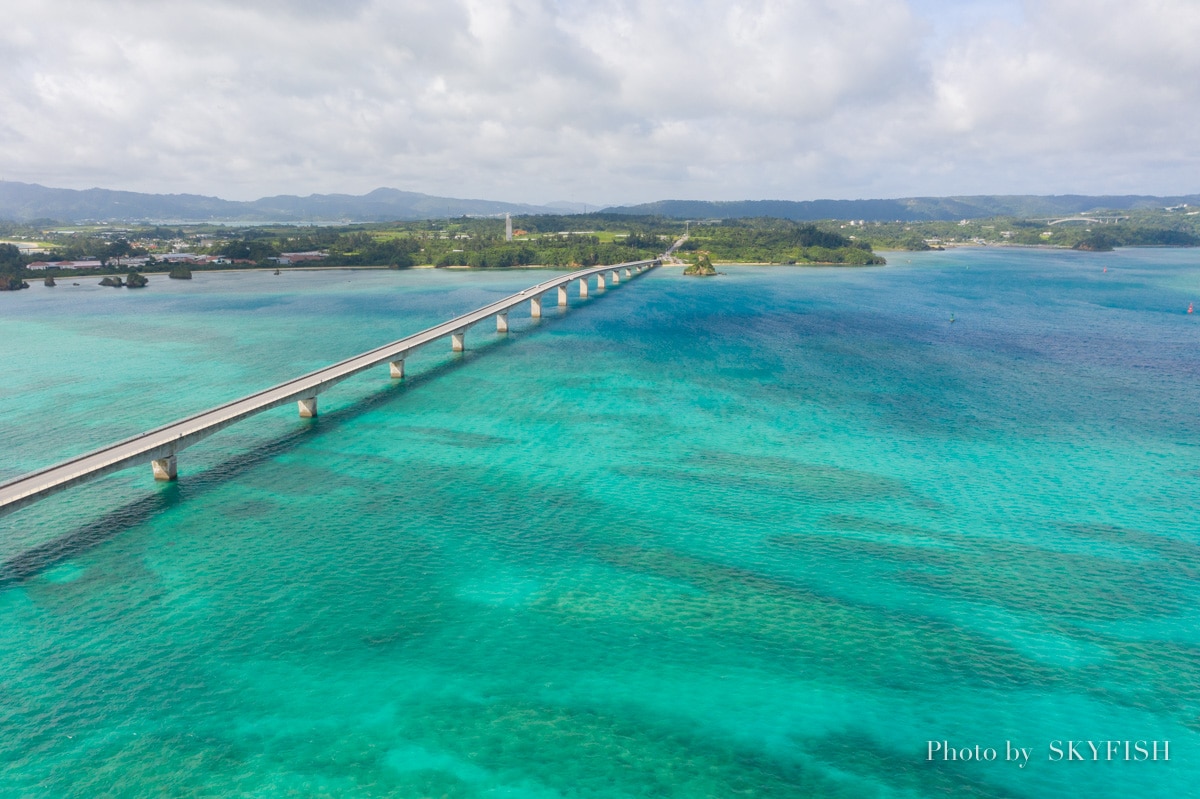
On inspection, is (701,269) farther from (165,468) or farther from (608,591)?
(608,591)

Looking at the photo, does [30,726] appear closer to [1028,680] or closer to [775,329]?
[1028,680]

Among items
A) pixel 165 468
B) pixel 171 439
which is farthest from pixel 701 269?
pixel 171 439

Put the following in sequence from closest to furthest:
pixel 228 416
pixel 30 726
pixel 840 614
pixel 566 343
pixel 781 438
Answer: pixel 30 726, pixel 840 614, pixel 228 416, pixel 781 438, pixel 566 343

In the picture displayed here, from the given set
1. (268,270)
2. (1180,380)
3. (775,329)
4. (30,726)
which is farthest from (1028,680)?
(268,270)

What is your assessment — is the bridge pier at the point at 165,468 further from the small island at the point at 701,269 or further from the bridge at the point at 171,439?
the small island at the point at 701,269

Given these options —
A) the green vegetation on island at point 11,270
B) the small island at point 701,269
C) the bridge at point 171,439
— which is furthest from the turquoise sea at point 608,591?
the small island at point 701,269

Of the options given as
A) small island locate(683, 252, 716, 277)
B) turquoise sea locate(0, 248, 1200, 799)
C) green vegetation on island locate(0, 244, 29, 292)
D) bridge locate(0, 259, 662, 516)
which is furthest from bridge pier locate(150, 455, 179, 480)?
small island locate(683, 252, 716, 277)
